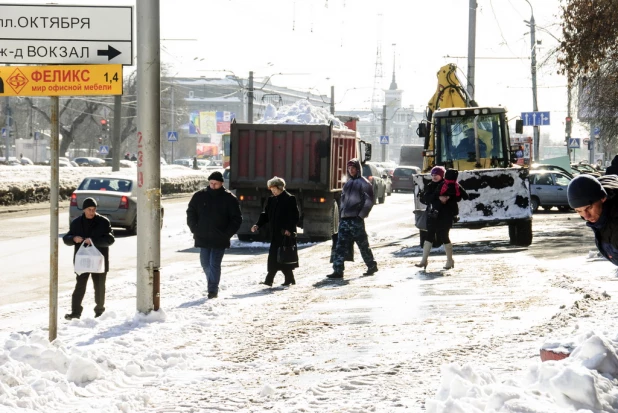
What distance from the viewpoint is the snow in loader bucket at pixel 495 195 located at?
2042 centimetres

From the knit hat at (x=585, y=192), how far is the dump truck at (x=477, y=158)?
→ 13433 millimetres

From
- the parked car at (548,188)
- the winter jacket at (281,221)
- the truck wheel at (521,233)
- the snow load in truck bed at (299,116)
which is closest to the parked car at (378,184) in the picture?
the parked car at (548,188)

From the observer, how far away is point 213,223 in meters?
13.6

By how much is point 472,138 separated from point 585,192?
53.0 ft

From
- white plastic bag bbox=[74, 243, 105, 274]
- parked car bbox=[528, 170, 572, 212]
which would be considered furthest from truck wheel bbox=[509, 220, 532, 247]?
parked car bbox=[528, 170, 572, 212]

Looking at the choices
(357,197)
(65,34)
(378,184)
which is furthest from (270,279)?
(378,184)

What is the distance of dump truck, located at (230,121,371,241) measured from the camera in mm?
22906

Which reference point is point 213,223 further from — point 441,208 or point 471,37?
point 471,37

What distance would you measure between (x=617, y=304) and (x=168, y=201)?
117ft

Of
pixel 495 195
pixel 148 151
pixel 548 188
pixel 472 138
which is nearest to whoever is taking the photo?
pixel 148 151

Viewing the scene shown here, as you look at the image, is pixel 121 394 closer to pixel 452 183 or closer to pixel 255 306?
pixel 255 306

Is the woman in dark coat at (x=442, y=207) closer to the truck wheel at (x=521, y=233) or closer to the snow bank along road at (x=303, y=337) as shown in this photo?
the snow bank along road at (x=303, y=337)

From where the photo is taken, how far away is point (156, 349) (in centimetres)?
952

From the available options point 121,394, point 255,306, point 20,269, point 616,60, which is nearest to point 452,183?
point 255,306
